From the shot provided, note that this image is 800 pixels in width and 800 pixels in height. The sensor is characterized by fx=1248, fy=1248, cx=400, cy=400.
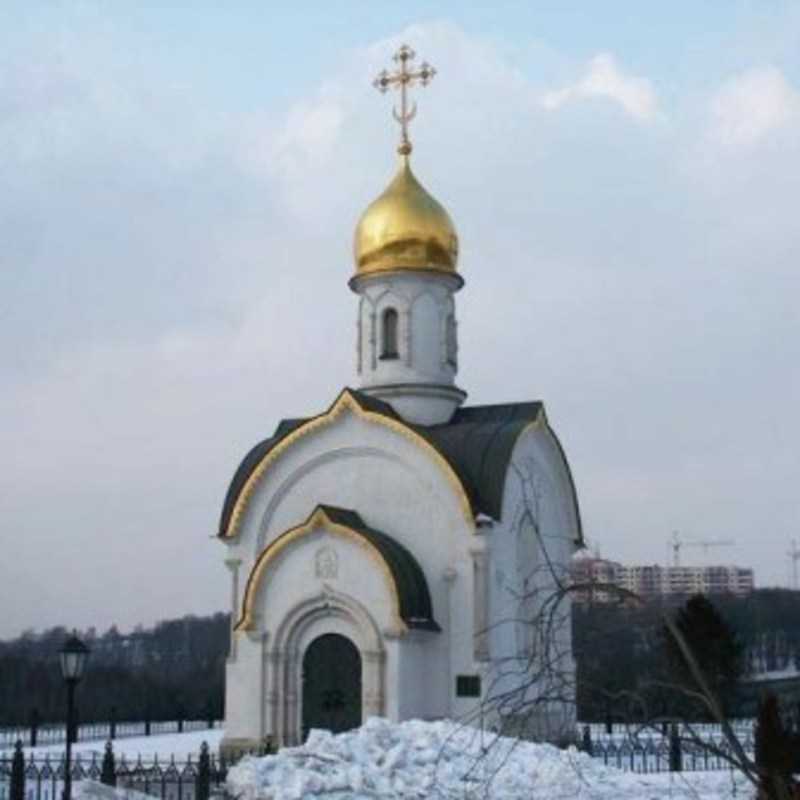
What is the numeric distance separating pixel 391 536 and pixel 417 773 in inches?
264

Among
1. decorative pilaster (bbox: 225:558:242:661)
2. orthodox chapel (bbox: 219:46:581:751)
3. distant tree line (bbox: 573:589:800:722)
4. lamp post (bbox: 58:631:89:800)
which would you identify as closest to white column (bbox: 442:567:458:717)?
orthodox chapel (bbox: 219:46:581:751)

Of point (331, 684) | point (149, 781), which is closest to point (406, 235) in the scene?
point (331, 684)

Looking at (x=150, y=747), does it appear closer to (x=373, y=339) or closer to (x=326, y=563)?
(x=326, y=563)

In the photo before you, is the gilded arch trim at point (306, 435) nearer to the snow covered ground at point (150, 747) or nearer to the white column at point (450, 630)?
the white column at point (450, 630)

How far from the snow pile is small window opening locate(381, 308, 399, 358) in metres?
8.42

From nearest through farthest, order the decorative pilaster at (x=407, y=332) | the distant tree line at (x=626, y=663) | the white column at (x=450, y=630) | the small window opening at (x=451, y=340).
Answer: the distant tree line at (x=626, y=663)
the white column at (x=450, y=630)
the decorative pilaster at (x=407, y=332)
the small window opening at (x=451, y=340)

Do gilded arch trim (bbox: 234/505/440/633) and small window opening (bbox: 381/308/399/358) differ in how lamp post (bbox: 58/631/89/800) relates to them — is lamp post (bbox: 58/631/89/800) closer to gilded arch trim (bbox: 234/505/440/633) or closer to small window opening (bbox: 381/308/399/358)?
gilded arch trim (bbox: 234/505/440/633)

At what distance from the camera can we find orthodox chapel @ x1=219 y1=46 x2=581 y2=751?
17.7 metres

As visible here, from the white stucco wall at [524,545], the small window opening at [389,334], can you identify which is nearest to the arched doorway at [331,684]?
the white stucco wall at [524,545]

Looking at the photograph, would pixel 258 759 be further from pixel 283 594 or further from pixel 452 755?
pixel 283 594

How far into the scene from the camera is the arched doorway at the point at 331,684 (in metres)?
17.8

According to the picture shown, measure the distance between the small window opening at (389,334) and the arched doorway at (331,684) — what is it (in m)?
4.99

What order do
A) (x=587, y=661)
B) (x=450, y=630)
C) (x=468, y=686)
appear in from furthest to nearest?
(x=450, y=630) < (x=468, y=686) < (x=587, y=661)

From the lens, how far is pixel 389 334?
20.7 meters
